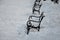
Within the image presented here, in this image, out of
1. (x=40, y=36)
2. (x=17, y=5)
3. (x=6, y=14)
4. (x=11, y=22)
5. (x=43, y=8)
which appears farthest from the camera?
(x=17, y=5)

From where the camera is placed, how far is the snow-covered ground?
728 cm

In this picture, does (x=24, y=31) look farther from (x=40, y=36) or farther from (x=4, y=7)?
(x=4, y=7)

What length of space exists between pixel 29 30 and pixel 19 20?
146cm

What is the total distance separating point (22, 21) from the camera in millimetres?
8664

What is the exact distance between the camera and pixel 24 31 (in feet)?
24.7

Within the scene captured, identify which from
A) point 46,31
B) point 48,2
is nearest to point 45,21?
point 46,31

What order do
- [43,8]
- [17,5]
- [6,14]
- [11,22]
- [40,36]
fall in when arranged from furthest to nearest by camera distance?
[17,5] → [43,8] → [6,14] → [11,22] → [40,36]

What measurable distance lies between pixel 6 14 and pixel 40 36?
3.33 meters

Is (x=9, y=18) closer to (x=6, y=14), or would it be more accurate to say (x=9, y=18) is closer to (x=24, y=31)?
(x=6, y=14)

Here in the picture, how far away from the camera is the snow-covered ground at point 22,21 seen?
728cm

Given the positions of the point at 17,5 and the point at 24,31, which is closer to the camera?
the point at 24,31

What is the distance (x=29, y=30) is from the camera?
7559 mm

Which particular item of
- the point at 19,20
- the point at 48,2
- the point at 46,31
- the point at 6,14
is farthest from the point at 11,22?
the point at 48,2

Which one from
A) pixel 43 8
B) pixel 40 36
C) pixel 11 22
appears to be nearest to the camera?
pixel 40 36
